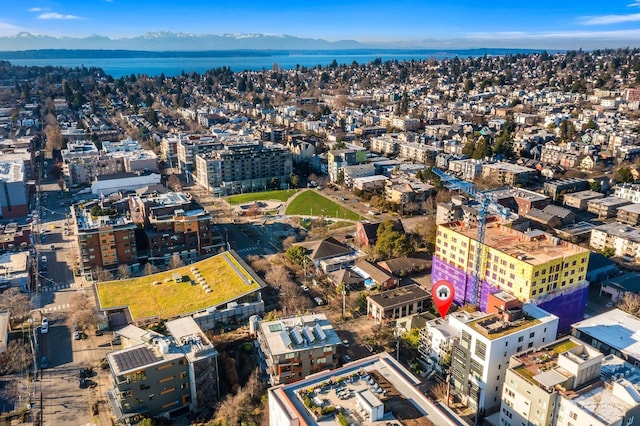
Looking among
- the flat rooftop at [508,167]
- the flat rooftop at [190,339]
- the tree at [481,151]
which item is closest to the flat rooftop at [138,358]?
the flat rooftop at [190,339]

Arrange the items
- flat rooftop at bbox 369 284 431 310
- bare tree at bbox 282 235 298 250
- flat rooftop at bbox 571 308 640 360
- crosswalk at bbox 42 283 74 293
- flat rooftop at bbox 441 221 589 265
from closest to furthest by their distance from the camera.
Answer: flat rooftop at bbox 571 308 640 360
flat rooftop at bbox 441 221 589 265
flat rooftop at bbox 369 284 431 310
crosswalk at bbox 42 283 74 293
bare tree at bbox 282 235 298 250

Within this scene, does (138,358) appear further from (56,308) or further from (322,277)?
(322,277)

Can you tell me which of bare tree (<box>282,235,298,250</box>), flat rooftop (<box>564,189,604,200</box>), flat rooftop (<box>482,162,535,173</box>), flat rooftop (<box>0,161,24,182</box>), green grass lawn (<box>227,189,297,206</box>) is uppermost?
flat rooftop (<box>0,161,24,182</box>)

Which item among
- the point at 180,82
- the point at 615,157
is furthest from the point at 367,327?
the point at 180,82

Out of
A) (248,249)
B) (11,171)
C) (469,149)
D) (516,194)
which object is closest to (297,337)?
(248,249)

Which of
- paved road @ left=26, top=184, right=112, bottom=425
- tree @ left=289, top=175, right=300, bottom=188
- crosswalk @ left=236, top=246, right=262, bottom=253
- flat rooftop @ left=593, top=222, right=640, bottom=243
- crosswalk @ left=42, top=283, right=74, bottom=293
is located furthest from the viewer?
tree @ left=289, top=175, right=300, bottom=188

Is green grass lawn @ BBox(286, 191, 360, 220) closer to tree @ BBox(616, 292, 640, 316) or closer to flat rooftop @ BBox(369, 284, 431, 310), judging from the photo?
flat rooftop @ BBox(369, 284, 431, 310)

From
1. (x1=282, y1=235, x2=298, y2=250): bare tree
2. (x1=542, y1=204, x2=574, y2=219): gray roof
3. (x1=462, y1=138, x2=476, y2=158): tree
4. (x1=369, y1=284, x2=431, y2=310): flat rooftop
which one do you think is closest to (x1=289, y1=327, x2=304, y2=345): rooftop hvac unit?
(x1=369, y1=284, x2=431, y2=310): flat rooftop

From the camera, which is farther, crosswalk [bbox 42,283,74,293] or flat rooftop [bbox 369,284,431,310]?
crosswalk [bbox 42,283,74,293]
